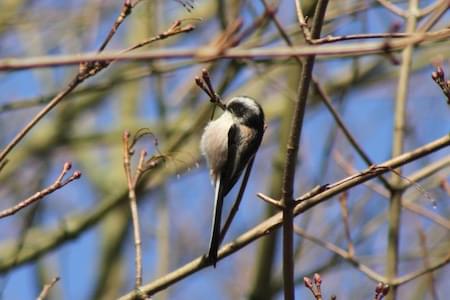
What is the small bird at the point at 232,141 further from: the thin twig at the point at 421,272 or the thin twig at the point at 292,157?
the thin twig at the point at 421,272

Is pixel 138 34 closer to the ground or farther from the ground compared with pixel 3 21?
farther from the ground

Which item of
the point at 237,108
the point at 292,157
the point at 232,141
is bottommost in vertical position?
the point at 292,157

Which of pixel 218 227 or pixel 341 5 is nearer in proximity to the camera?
pixel 218 227

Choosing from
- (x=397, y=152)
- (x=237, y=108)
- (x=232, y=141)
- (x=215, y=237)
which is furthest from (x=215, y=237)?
(x=397, y=152)

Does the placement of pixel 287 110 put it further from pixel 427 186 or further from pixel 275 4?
pixel 427 186

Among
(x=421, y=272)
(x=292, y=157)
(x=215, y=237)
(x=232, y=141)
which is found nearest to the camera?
(x=292, y=157)

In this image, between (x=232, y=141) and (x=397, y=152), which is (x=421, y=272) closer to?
(x=397, y=152)

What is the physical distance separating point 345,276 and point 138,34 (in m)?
2.24

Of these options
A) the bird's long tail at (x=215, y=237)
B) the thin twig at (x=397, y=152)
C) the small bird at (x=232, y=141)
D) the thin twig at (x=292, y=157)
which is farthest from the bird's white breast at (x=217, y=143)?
the thin twig at (x=397, y=152)

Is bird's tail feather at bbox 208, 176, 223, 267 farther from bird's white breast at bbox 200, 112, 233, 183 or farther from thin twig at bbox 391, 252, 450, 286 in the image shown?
thin twig at bbox 391, 252, 450, 286

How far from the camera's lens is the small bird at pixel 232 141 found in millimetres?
2680

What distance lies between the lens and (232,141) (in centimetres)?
274

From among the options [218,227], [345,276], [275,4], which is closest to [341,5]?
[275,4]

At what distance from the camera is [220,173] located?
108 inches
